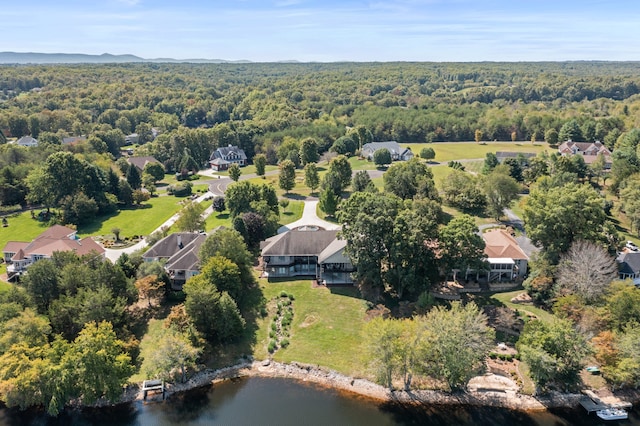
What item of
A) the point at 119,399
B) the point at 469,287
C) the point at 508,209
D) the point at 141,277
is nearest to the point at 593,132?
the point at 508,209

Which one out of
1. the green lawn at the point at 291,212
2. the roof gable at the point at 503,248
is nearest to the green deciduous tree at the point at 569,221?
the roof gable at the point at 503,248

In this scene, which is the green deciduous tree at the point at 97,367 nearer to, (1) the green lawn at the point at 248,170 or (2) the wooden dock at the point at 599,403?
(2) the wooden dock at the point at 599,403

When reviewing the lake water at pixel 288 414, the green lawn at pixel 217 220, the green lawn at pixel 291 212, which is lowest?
the lake water at pixel 288 414

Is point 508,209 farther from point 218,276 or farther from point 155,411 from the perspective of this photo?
point 155,411

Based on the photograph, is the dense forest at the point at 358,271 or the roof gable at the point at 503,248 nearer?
the dense forest at the point at 358,271

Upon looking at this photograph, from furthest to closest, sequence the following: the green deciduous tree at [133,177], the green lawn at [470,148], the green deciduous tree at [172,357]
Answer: the green lawn at [470,148]
the green deciduous tree at [133,177]
the green deciduous tree at [172,357]

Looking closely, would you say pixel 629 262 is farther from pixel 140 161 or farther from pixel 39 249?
pixel 140 161
